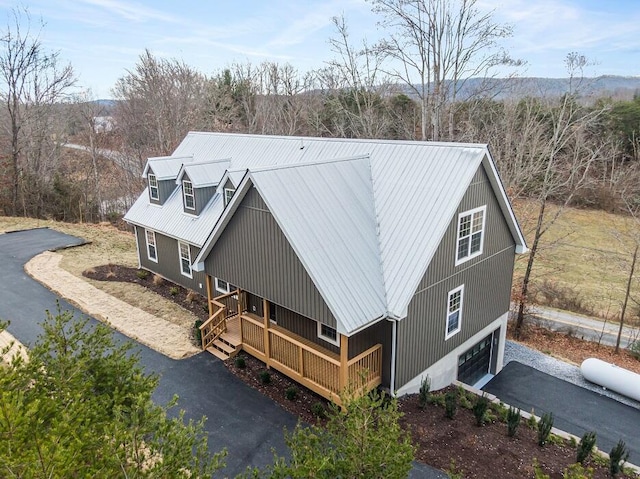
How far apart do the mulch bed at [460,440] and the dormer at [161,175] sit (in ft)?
34.5

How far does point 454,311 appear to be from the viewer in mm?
14320

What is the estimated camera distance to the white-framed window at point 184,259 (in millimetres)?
20056

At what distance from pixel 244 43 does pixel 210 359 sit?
103 ft

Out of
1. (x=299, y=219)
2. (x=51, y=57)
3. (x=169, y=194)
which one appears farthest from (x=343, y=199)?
(x=51, y=57)

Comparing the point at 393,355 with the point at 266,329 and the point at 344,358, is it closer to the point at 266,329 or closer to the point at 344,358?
the point at 344,358

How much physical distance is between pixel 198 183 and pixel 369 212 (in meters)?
9.00

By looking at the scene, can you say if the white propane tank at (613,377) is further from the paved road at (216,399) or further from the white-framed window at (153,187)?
the white-framed window at (153,187)

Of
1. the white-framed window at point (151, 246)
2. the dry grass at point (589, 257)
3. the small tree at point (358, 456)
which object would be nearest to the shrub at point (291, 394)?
the small tree at point (358, 456)

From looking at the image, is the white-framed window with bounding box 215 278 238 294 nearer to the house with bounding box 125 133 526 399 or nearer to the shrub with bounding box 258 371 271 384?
the house with bounding box 125 133 526 399

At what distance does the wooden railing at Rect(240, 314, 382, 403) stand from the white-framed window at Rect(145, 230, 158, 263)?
9580mm

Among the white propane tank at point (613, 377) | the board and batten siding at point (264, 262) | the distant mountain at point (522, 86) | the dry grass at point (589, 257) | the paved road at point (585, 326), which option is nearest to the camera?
the board and batten siding at point (264, 262)

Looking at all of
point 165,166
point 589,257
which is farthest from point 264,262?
point 589,257

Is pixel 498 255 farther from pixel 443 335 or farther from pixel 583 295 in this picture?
pixel 583 295

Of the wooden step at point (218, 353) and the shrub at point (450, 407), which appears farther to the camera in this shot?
the wooden step at point (218, 353)
